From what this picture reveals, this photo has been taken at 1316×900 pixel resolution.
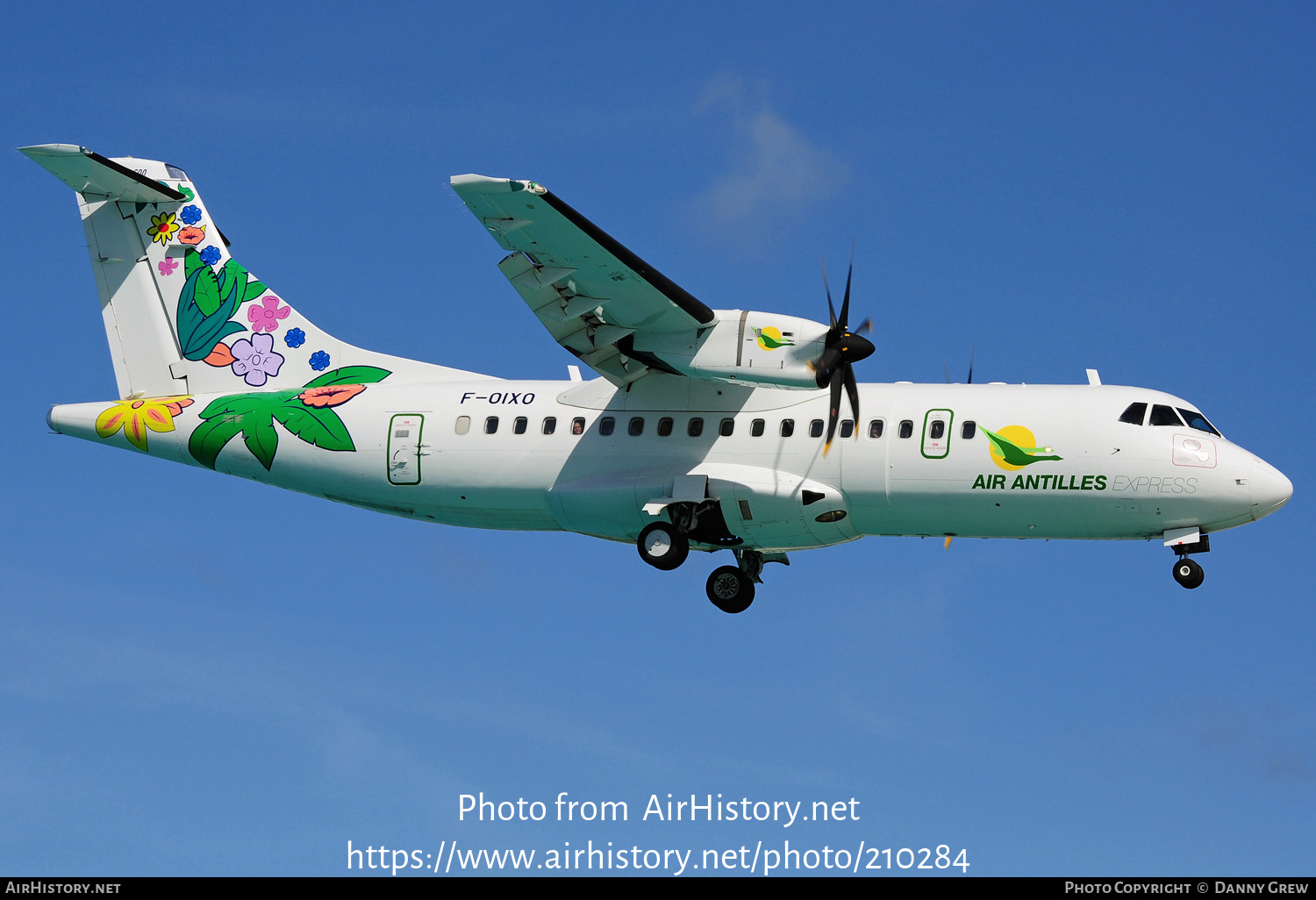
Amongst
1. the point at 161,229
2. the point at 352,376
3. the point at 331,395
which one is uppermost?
the point at 161,229

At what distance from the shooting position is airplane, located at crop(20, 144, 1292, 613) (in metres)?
22.6

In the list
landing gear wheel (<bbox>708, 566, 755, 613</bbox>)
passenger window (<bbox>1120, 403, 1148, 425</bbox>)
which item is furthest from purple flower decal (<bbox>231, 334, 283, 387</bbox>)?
passenger window (<bbox>1120, 403, 1148, 425</bbox>)

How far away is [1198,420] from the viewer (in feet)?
76.0

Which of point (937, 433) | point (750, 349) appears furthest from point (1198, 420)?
point (750, 349)

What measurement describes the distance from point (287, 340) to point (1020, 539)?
12796 mm

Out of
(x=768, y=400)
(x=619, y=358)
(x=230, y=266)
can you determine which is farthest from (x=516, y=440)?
(x=230, y=266)

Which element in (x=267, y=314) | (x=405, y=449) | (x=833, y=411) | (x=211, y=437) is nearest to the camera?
(x=833, y=411)

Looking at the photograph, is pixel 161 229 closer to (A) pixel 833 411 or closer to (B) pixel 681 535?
(B) pixel 681 535

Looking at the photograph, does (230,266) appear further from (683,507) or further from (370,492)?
(683,507)

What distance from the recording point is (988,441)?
23062 mm

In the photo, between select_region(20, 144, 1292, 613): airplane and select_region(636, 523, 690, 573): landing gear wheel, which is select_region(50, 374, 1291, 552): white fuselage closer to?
select_region(20, 144, 1292, 613): airplane

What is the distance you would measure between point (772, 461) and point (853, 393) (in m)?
1.67
